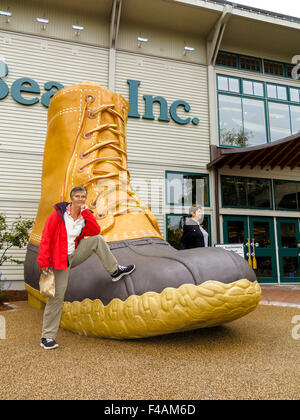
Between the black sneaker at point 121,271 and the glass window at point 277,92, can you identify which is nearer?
the black sneaker at point 121,271

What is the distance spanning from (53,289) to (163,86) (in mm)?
6804

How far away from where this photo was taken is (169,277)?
1.55 metres

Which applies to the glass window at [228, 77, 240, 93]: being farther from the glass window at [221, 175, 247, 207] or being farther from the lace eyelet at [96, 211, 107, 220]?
the lace eyelet at [96, 211, 107, 220]

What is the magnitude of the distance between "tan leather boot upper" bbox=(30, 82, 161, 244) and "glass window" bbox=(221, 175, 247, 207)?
16.5 feet

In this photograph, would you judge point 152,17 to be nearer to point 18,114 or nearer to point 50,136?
point 18,114

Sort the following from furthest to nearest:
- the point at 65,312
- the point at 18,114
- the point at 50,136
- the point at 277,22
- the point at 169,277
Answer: the point at 277,22
the point at 18,114
the point at 50,136
the point at 65,312
the point at 169,277

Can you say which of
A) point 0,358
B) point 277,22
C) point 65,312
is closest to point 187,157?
point 277,22

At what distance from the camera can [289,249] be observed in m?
7.88

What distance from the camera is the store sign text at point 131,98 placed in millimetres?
6391

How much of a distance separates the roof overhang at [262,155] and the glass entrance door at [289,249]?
5.00 feet

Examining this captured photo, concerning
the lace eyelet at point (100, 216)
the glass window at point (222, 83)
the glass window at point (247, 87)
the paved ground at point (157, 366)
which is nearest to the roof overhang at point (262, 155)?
the glass window at point (222, 83)

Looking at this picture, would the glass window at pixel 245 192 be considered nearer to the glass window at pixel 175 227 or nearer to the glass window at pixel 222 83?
the glass window at pixel 175 227

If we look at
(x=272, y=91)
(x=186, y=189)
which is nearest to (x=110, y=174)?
(x=186, y=189)

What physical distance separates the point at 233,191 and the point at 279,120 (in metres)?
2.68
